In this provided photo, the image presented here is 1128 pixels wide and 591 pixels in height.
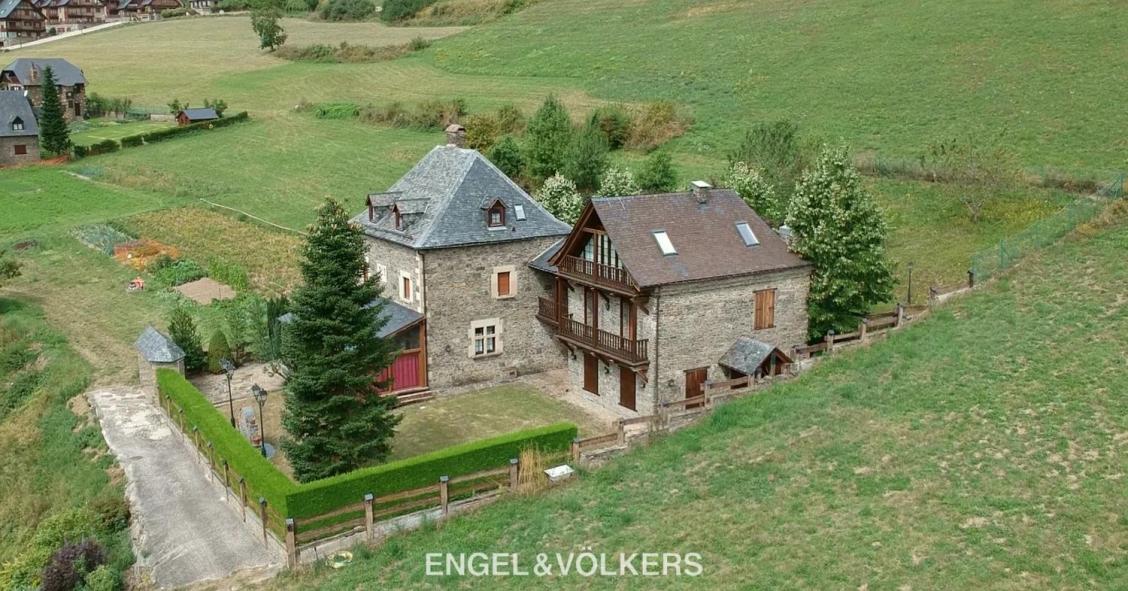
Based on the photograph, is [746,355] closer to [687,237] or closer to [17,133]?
[687,237]

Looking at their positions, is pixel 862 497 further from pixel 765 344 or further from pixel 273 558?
pixel 273 558

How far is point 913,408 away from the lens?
25875 mm

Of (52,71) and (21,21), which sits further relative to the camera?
(21,21)

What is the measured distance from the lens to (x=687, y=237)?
32844 millimetres

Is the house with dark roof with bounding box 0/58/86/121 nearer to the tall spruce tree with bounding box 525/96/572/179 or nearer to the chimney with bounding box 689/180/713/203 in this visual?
the tall spruce tree with bounding box 525/96/572/179

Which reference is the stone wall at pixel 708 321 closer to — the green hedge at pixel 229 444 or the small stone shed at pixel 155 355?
the green hedge at pixel 229 444

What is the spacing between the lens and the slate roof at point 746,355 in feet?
103

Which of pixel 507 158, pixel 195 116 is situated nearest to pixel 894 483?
pixel 507 158

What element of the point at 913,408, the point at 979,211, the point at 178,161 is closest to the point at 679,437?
the point at 913,408

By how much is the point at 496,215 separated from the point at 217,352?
11970mm

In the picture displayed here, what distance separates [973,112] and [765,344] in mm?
30846

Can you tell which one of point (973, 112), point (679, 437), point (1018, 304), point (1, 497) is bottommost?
point (1, 497)

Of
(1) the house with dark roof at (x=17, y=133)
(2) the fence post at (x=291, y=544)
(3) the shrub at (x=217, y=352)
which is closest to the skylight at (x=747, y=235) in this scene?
(2) the fence post at (x=291, y=544)

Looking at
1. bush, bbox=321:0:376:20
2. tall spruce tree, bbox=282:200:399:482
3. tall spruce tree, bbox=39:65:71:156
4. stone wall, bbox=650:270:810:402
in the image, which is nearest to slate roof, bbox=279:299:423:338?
tall spruce tree, bbox=282:200:399:482
